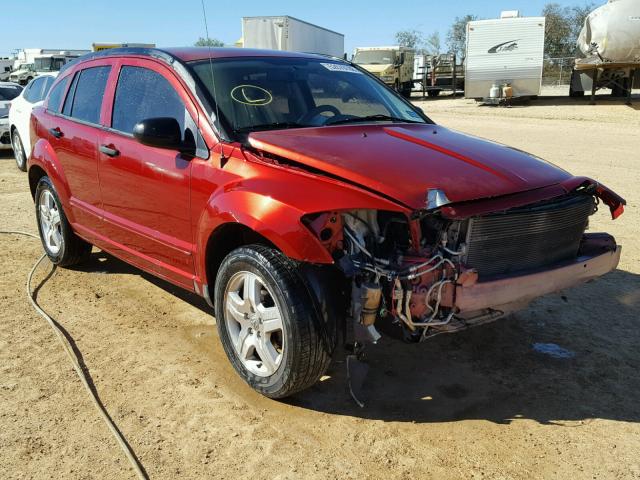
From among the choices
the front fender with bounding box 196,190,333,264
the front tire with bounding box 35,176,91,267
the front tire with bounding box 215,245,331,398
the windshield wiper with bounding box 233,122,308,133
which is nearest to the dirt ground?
the front tire with bounding box 215,245,331,398

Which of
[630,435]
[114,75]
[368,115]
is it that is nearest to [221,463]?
[630,435]

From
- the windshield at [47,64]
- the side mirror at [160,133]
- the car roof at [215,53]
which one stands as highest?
the windshield at [47,64]

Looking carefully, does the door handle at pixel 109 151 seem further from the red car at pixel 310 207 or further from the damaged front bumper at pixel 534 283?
the damaged front bumper at pixel 534 283

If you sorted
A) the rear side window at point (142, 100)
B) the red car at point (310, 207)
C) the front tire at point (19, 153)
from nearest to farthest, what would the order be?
1. the red car at point (310, 207)
2. the rear side window at point (142, 100)
3. the front tire at point (19, 153)

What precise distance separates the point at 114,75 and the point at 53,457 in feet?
9.36

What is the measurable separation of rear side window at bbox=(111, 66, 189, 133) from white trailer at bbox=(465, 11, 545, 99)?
70.1ft

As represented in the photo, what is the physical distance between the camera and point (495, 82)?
24141mm

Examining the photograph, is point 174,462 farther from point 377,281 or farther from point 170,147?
point 170,147

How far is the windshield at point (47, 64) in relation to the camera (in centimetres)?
3181

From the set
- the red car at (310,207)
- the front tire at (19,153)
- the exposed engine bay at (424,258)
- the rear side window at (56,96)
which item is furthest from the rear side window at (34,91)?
the exposed engine bay at (424,258)

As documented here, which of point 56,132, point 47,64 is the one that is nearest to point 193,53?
point 56,132

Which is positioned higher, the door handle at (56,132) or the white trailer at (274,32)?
the white trailer at (274,32)

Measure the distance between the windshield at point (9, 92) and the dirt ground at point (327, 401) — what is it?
36.0 feet

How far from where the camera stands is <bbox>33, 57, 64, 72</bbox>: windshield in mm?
31812
